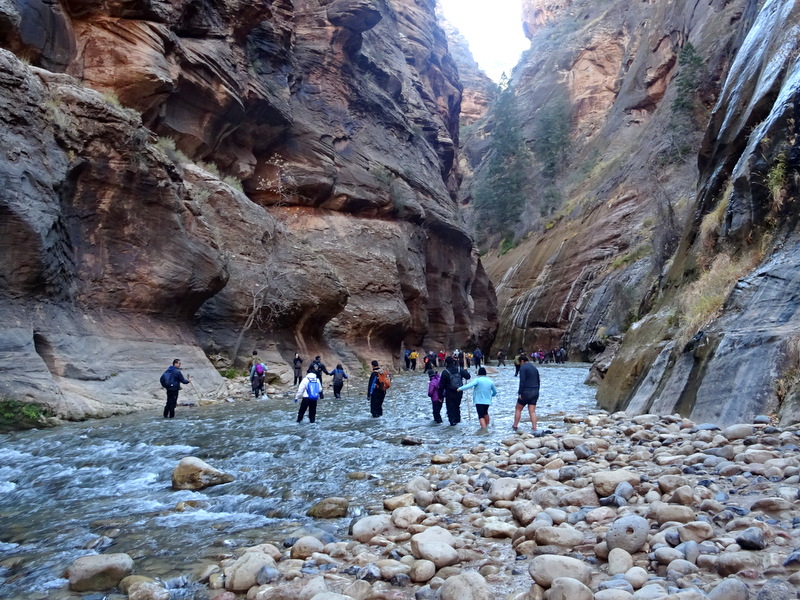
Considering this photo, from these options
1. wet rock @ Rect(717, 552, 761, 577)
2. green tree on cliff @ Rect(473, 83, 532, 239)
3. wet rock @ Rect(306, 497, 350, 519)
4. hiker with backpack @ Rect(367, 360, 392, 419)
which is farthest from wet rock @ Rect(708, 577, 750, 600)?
green tree on cliff @ Rect(473, 83, 532, 239)

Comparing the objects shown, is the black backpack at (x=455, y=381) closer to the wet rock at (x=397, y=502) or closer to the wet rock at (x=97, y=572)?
the wet rock at (x=397, y=502)

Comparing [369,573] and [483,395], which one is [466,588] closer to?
[369,573]

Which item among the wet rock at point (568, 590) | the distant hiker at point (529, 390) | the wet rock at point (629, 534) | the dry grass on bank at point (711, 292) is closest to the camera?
the wet rock at point (568, 590)

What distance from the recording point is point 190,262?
759 inches

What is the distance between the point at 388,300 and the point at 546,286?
2278cm

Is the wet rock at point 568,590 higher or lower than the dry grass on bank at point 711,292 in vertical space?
lower

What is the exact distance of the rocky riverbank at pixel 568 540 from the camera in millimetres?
3652

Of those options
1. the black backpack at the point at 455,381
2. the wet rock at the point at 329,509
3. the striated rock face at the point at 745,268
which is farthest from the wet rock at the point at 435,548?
the black backpack at the point at 455,381

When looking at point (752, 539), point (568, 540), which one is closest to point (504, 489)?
point (568, 540)

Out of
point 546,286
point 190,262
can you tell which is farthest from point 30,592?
point 546,286

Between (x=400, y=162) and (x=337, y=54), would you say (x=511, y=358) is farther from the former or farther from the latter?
A: (x=337, y=54)

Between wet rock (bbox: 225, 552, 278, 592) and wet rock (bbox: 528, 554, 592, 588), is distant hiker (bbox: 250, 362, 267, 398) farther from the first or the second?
wet rock (bbox: 528, 554, 592, 588)

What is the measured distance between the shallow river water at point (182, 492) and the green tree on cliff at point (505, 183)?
59024 mm

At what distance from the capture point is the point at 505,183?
72250mm
